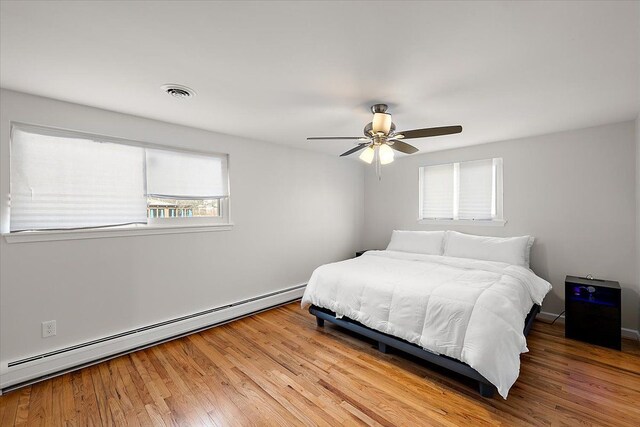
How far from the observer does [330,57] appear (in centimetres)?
168

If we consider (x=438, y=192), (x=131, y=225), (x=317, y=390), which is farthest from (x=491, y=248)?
(x=131, y=225)

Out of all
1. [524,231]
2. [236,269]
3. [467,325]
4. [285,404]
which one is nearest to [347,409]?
[285,404]

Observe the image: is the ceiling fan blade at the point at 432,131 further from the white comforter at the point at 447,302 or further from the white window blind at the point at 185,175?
the white window blind at the point at 185,175

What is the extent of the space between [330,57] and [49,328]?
299cm

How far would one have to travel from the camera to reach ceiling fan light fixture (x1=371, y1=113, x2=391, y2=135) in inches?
90.4

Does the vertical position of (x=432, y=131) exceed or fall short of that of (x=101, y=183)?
it exceeds it

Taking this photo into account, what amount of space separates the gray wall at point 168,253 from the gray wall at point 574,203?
2369mm

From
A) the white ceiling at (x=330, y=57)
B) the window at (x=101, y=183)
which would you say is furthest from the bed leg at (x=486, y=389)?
the window at (x=101, y=183)

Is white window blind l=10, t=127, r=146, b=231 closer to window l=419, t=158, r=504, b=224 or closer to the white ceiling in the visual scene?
the white ceiling

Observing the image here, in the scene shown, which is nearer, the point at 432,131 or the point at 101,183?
the point at 432,131

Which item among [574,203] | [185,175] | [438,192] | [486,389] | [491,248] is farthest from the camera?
[438,192]

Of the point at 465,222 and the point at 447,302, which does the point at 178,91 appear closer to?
the point at 447,302

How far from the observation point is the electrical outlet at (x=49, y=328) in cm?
221

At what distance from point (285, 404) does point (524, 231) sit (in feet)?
11.3
